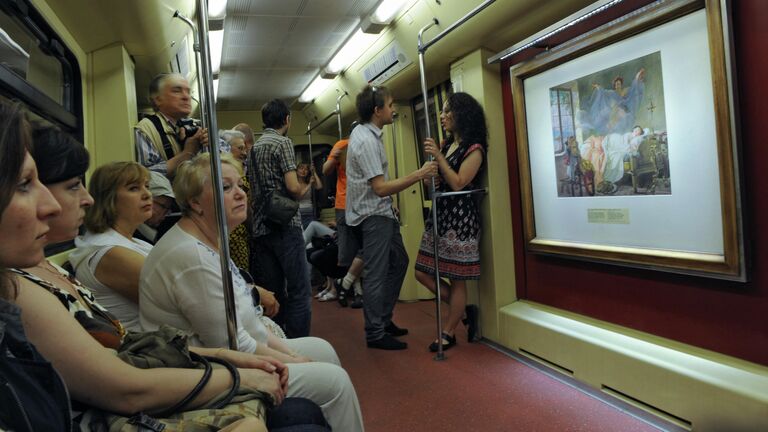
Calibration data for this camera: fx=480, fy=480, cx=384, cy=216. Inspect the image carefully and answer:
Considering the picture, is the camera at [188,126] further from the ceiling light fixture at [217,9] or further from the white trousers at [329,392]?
the white trousers at [329,392]

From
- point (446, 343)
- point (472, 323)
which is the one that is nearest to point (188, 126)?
point (446, 343)

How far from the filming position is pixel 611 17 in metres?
2.27

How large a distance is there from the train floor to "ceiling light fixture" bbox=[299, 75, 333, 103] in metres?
3.48

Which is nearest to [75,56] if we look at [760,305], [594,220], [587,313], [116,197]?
[116,197]

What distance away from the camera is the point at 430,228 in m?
3.30

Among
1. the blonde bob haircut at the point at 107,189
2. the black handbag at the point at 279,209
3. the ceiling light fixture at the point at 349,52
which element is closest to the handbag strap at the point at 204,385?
the blonde bob haircut at the point at 107,189

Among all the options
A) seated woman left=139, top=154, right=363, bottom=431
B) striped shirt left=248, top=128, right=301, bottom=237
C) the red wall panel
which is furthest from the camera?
striped shirt left=248, top=128, right=301, bottom=237

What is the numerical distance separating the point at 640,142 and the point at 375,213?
162cm

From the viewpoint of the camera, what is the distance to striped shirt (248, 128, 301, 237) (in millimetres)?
2875

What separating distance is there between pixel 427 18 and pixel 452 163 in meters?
1.01

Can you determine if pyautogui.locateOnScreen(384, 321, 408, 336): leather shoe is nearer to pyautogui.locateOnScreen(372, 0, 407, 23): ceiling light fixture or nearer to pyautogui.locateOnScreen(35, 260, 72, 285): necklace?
pyautogui.locateOnScreen(372, 0, 407, 23): ceiling light fixture

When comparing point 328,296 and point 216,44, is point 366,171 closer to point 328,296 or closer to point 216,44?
point 216,44

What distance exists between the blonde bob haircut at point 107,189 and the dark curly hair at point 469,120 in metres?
1.87

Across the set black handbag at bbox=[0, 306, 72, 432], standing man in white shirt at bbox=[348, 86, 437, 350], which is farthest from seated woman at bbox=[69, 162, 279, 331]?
standing man in white shirt at bbox=[348, 86, 437, 350]
